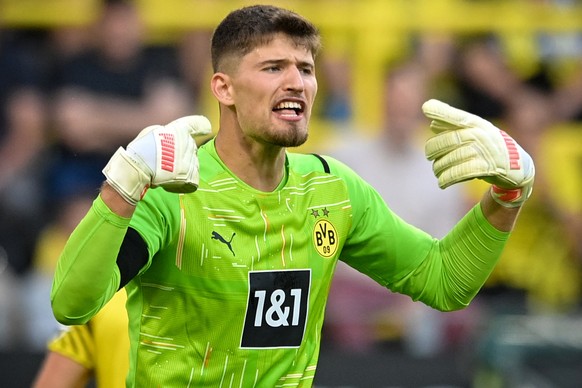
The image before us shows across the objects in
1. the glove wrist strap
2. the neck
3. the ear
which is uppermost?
the ear

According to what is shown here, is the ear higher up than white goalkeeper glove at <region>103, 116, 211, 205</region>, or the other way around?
the ear

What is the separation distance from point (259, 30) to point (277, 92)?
235mm

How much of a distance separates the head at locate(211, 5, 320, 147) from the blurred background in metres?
3.60

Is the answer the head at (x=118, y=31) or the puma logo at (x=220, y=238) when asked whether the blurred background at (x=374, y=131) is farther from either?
the puma logo at (x=220, y=238)

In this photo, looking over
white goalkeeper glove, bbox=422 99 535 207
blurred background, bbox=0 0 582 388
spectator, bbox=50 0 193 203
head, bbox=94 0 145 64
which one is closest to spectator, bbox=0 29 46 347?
blurred background, bbox=0 0 582 388

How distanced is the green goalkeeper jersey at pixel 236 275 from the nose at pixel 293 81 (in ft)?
1.28

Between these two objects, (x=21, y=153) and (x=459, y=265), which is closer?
(x=459, y=265)

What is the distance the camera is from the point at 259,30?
13.5 feet

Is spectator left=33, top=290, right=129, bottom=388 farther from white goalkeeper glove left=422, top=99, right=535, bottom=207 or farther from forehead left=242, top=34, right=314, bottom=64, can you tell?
white goalkeeper glove left=422, top=99, right=535, bottom=207

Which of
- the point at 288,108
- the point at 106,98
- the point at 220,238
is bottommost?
the point at 220,238

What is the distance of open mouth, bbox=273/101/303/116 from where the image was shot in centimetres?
410

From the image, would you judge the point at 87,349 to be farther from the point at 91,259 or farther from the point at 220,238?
the point at 91,259

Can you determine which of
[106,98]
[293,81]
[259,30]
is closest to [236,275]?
[293,81]

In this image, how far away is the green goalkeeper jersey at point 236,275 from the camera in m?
3.99
